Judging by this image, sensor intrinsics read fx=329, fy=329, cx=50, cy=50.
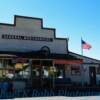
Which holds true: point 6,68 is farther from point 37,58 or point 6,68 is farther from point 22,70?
point 37,58

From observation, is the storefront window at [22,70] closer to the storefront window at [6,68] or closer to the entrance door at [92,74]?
the storefront window at [6,68]

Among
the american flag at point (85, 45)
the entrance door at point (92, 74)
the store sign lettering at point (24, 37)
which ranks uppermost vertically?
the store sign lettering at point (24, 37)

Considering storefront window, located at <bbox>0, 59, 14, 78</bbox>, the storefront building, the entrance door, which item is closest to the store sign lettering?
the storefront building

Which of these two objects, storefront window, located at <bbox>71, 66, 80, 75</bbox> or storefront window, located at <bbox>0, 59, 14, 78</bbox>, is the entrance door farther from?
storefront window, located at <bbox>0, 59, 14, 78</bbox>

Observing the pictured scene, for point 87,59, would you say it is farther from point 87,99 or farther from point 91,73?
point 87,99

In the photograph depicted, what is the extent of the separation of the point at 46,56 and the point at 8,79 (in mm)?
4525

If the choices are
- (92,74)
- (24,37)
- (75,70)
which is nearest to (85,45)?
(92,74)

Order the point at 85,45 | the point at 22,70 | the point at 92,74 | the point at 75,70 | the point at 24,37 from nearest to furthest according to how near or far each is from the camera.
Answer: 1. the point at 22,70
2. the point at 24,37
3. the point at 75,70
4. the point at 92,74
5. the point at 85,45

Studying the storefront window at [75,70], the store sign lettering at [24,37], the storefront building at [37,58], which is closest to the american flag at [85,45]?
the storefront building at [37,58]

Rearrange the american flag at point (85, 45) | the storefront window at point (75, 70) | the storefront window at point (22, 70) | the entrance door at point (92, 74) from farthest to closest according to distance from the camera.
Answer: the american flag at point (85, 45)
the entrance door at point (92, 74)
the storefront window at point (75, 70)
the storefront window at point (22, 70)

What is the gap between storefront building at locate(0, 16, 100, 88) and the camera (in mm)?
31266

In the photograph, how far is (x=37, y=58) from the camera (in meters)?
31.3

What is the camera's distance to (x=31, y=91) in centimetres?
2881

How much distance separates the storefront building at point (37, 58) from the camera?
31.3m
